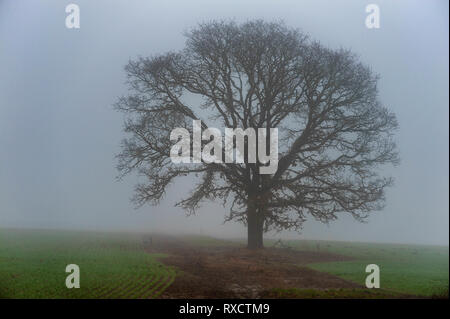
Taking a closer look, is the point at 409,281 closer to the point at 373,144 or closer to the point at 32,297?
the point at 373,144

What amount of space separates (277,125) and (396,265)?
253 inches

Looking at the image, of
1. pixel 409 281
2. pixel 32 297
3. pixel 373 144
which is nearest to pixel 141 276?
pixel 32 297

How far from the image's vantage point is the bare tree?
13703mm

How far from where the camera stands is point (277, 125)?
14.0 meters

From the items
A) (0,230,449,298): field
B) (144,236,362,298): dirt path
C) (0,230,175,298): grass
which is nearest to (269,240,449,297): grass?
(0,230,449,298): field

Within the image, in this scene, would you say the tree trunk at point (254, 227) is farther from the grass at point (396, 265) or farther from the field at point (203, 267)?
the grass at point (396, 265)

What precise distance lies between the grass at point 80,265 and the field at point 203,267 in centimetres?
2

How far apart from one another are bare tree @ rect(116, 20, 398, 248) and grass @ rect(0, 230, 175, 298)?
Result: 2119 millimetres
